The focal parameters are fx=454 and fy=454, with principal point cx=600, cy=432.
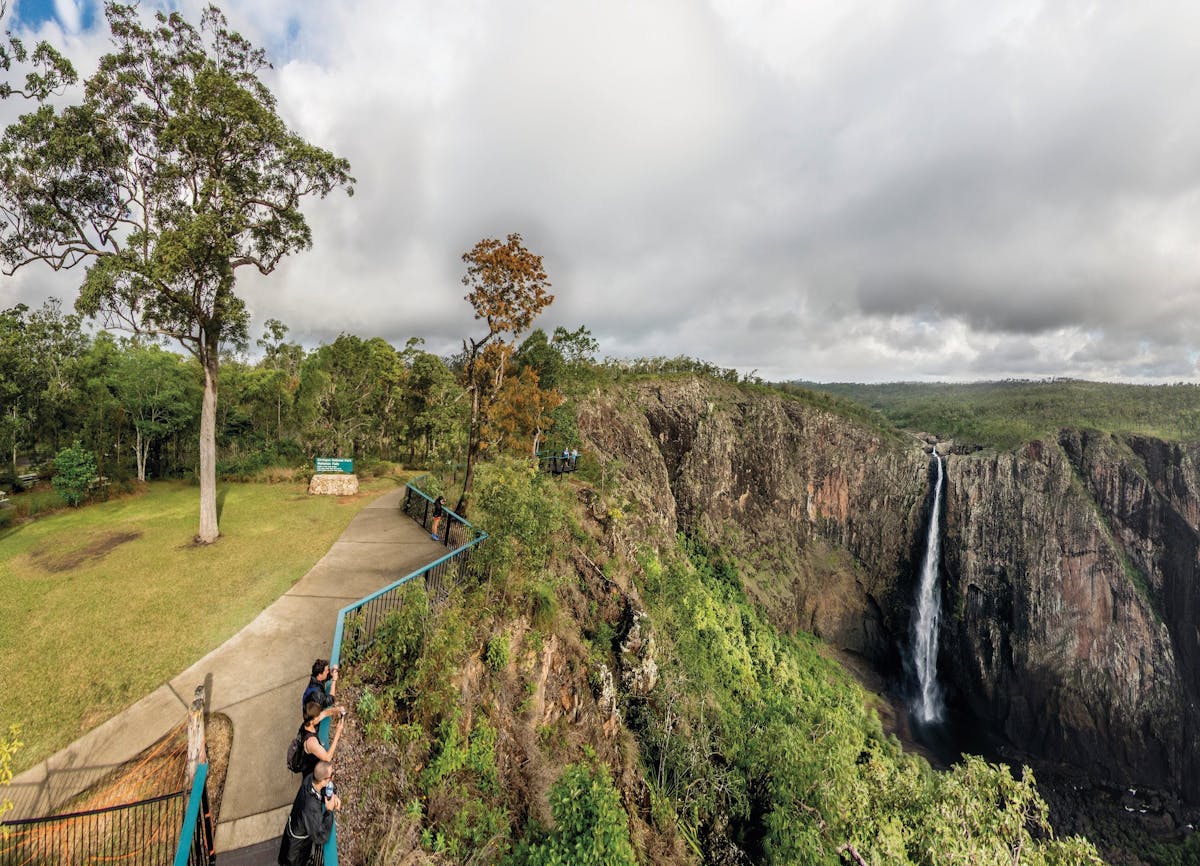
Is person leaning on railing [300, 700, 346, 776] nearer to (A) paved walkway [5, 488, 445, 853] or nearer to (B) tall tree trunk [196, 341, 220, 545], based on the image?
(A) paved walkway [5, 488, 445, 853]

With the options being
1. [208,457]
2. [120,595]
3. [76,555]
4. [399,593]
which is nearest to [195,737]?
[399,593]

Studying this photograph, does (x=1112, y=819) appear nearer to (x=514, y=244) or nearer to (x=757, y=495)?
(x=757, y=495)

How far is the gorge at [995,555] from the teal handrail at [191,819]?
27.6 m

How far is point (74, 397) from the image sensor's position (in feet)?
68.9

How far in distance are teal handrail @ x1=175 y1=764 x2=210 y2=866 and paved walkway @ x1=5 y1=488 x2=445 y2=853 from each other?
3.11 ft

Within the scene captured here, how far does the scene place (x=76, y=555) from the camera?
12.8m

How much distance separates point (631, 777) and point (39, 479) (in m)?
28.0

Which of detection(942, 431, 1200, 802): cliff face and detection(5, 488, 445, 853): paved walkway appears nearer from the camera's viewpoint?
detection(5, 488, 445, 853): paved walkway

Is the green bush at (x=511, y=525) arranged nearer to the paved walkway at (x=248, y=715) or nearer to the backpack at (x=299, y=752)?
the paved walkway at (x=248, y=715)

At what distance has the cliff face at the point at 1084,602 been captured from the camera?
39.3m

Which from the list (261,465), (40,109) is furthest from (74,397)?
(40,109)

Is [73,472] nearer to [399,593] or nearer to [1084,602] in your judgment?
[399,593]

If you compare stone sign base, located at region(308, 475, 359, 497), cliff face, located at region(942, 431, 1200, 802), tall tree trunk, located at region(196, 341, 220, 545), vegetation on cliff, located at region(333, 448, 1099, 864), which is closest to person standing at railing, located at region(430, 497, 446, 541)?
vegetation on cliff, located at region(333, 448, 1099, 864)

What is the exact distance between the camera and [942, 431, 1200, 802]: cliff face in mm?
39281
